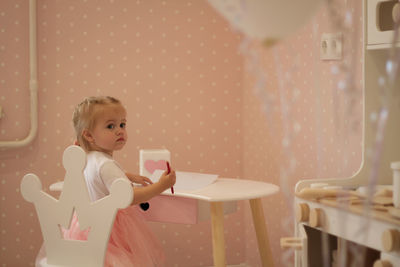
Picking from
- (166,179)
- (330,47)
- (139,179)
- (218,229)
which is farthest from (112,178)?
(330,47)

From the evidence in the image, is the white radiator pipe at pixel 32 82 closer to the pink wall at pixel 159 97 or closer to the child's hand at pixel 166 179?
the pink wall at pixel 159 97

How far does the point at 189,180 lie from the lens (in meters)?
2.28

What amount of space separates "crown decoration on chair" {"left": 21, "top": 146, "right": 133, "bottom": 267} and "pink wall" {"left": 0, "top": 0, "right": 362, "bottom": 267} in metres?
0.97

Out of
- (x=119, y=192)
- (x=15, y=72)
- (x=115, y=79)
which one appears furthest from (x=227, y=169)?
(x=119, y=192)

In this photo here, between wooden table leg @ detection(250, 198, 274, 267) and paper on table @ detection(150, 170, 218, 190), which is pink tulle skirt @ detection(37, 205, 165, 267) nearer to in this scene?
paper on table @ detection(150, 170, 218, 190)

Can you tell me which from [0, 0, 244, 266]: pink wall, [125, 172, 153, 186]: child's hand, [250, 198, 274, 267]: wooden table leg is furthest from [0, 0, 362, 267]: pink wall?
[125, 172, 153, 186]: child's hand

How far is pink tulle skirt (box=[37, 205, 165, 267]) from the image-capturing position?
5.91 feet

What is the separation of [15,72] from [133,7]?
0.61m

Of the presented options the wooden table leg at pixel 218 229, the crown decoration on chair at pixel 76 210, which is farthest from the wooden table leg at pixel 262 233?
the crown decoration on chair at pixel 76 210

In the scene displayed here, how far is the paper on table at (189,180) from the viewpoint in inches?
86.2

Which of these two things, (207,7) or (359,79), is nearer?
(359,79)

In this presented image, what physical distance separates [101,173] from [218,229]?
45 cm

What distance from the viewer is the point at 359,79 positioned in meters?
2.01

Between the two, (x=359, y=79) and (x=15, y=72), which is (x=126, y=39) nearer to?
(x=15, y=72)
